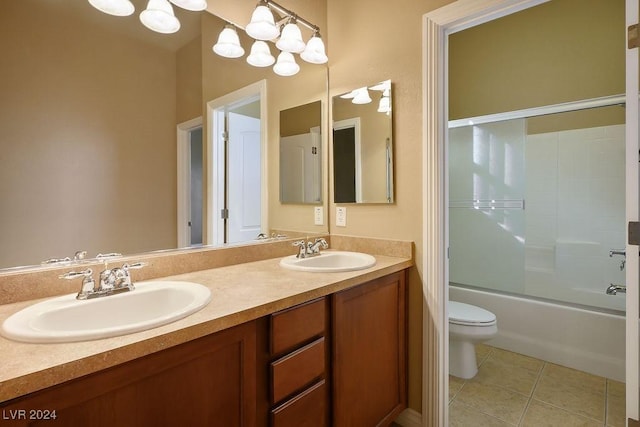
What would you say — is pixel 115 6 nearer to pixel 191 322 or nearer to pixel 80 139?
pixel 80 139

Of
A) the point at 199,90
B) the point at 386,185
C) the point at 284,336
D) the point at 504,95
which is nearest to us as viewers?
the point at 284,336

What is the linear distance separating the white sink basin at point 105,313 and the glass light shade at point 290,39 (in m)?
1.35

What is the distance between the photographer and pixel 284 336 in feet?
3.31

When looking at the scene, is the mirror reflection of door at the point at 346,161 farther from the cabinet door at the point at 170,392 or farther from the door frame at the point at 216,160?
the cabinet door at the point at 170,392

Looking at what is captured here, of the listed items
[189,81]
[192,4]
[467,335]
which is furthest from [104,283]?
[467,335]

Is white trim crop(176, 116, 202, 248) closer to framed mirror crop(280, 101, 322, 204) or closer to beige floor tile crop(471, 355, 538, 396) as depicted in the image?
framed mirror crop(280, 101, 322, 204)

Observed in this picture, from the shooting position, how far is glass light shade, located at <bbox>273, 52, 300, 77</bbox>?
183 centimetres

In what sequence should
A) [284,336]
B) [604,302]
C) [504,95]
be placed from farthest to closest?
[504,95]
[604,302]
[284,336]

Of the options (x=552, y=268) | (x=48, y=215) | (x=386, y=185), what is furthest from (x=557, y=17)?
(x=48, y=215)

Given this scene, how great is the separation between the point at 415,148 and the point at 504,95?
1.69 metres

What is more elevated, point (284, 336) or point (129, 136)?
point (129, 136)

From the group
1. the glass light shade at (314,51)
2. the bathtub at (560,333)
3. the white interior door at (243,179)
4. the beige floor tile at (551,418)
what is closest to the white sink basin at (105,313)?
the white interior door at (243,179)

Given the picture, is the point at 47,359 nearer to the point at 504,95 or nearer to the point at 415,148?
the point at 415,148

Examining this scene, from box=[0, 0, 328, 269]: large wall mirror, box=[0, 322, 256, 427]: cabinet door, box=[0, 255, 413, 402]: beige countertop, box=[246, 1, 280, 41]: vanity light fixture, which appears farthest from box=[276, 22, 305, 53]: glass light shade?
box=[0, 322, 256, 427]: cabinet door
